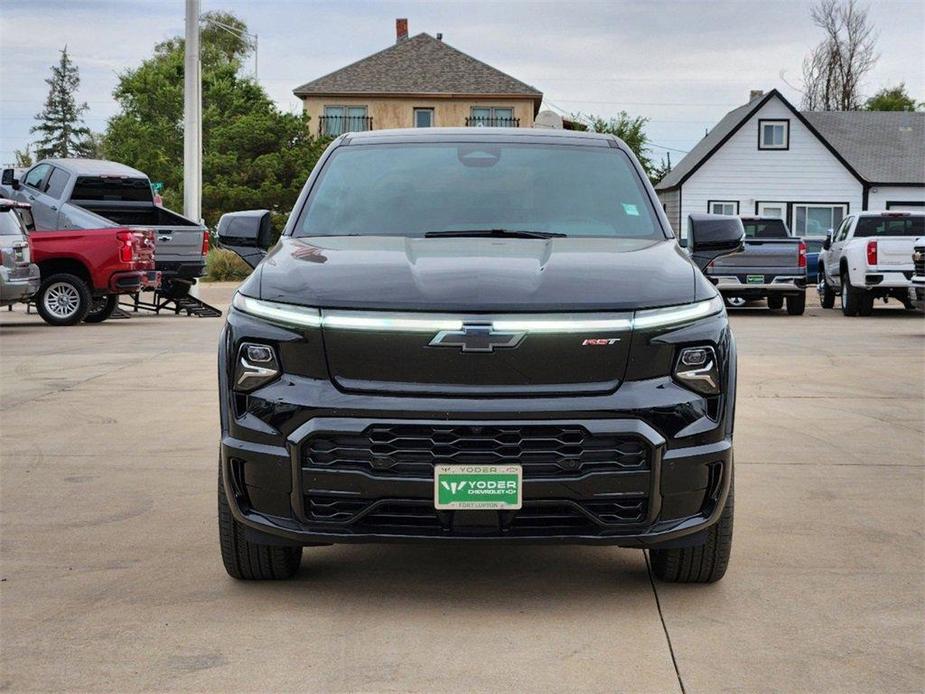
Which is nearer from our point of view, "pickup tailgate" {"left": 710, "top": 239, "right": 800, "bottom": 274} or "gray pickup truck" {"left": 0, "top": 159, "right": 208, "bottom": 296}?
"gray pickup truck" {"left": 0, "top": 159, "right": 208, "bottom": 296}

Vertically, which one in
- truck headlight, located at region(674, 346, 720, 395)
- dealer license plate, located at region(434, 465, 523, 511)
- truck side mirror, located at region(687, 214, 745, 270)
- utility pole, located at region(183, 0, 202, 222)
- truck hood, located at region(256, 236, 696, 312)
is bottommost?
dealer license plate, located at region(434, 465, 523, 511)

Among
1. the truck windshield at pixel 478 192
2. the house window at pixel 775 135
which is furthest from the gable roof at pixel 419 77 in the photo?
the truck windshield at pixel 478 192

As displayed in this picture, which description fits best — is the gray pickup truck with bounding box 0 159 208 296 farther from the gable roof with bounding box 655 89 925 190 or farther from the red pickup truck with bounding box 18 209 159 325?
the gable roof with bounding box 655 89 925 190

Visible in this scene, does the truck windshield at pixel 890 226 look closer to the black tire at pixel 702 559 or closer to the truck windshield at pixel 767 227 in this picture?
the truck windshield at pixel 767 227

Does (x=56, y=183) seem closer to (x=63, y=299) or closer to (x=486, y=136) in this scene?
(x=63, y=299)

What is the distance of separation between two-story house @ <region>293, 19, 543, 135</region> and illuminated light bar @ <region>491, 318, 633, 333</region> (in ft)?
182

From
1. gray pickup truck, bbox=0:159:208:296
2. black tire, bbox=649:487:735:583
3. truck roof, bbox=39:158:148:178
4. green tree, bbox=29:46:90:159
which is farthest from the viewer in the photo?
green tree, bbox=29:46:90:159

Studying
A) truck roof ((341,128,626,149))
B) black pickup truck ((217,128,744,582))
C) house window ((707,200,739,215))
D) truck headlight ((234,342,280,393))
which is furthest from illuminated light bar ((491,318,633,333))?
house window ((707,200,739,215))

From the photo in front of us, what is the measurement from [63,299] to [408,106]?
41.5 meters

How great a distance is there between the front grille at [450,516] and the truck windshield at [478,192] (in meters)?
1.44

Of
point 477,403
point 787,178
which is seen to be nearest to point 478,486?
point 477,403

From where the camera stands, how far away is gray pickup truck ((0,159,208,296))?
21312 mm

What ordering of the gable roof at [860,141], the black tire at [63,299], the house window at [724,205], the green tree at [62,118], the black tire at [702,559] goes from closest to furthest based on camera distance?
the black tire at [702,559] → the black tire at [63,299] → the gable roof at [860,141] → the house window at [724,205] → the green tree at [62,118]

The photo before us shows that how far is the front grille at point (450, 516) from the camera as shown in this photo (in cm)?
450
